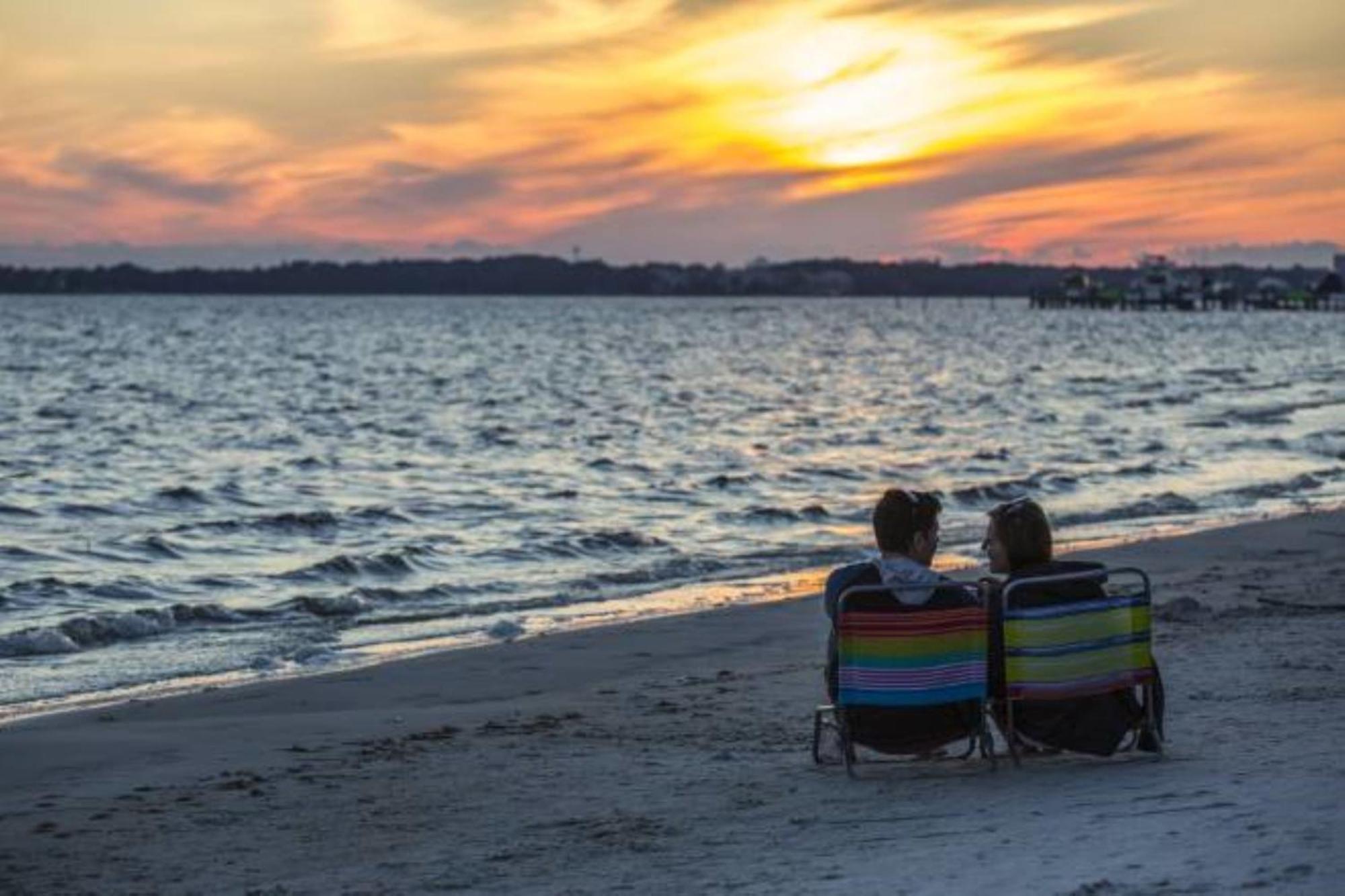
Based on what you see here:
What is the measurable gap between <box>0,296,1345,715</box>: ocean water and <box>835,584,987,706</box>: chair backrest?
5.70m

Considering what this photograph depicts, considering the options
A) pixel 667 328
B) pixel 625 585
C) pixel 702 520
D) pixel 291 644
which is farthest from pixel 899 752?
pixel 667 328

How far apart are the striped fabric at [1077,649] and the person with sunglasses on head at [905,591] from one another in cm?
24

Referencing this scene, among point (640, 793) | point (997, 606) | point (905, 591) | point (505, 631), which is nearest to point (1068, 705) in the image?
point (997, 606)

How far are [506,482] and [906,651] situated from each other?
2215 centimetres

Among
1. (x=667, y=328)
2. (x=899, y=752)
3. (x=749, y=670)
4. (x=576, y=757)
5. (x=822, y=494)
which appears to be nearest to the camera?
(x=899, y=752)

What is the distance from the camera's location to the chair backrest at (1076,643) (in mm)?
7984

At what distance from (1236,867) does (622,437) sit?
33.9 meters

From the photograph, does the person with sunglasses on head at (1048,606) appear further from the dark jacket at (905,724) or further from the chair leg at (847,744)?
the chair leg at (847,744)

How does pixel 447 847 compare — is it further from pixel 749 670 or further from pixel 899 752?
pixel 749 670

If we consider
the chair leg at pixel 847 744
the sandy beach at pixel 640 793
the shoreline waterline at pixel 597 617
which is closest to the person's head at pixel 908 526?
the chair leg at pixel 847 744

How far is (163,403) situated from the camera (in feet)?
178

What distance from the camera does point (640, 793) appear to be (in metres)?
8.20

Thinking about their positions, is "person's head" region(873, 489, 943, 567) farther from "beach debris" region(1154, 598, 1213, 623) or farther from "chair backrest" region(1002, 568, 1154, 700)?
"beach debris" region(1154, 598, 1213, 623)

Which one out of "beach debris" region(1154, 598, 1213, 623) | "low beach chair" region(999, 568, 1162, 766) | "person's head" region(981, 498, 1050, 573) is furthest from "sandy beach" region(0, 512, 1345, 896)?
"person's head" region(981, 498, 1050, 573)
